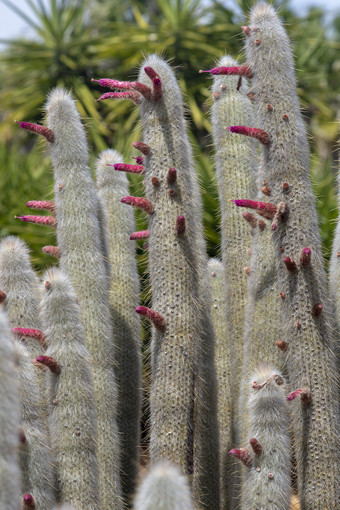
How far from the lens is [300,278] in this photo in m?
2.94

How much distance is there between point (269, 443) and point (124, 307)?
4.63ft

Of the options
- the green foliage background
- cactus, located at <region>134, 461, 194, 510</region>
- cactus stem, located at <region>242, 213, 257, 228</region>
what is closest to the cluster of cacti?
cactus stem, located at <region>242, 213, 257, 228</region>

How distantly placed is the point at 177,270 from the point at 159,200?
0.32 m

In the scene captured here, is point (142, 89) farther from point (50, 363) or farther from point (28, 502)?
point (28, 502)

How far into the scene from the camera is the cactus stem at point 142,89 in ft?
10.3

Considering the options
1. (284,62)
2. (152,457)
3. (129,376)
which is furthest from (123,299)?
(284,62)

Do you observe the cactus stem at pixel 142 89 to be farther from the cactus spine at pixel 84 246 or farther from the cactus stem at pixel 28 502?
the cactus stem at pixel 28 502

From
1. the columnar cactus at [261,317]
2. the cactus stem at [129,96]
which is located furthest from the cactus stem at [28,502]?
the cactus stem at [129,96]

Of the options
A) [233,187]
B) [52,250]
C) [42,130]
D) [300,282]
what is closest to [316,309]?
[300,282]

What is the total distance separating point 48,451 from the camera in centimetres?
274

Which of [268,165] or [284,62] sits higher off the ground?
[284,62]

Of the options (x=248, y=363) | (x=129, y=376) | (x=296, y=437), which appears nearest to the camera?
(x=296, y=437)

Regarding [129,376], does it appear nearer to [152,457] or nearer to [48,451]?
[152,457]

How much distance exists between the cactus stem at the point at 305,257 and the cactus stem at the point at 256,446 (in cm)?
74
